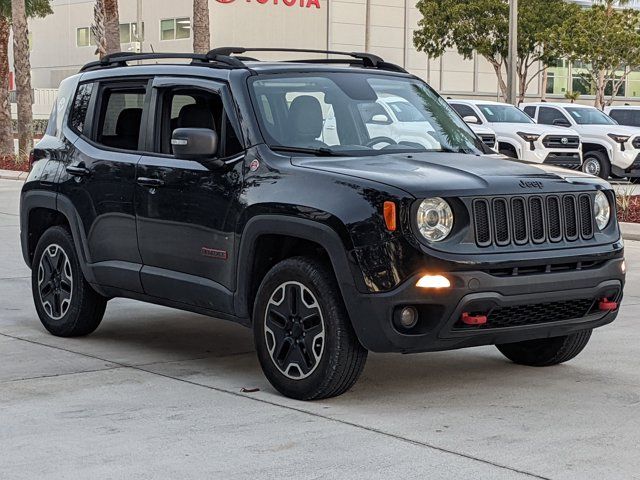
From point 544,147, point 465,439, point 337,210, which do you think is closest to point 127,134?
point 337,210

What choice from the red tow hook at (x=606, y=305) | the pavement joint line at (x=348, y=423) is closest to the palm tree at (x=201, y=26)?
the pavement joint line at (x=348, y=423)

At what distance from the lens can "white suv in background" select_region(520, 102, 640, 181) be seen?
2820 centimetres

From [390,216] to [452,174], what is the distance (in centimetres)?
54

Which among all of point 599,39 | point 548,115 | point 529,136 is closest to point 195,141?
point 529,136

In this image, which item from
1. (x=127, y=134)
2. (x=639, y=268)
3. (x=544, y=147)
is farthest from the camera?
(x=544, y=147)

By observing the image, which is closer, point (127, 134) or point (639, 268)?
point (127, 134)

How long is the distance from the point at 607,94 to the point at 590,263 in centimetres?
7651

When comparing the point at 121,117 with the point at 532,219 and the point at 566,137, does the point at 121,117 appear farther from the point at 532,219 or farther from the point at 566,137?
the point at 566,137

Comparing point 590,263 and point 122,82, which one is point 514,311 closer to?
point 590,263

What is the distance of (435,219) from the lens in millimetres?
6637

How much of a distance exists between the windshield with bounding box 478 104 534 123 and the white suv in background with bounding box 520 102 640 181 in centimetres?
85

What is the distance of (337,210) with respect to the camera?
674cm

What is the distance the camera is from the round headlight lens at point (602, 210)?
24.1ft

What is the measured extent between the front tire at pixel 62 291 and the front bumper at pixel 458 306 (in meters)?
2.78
